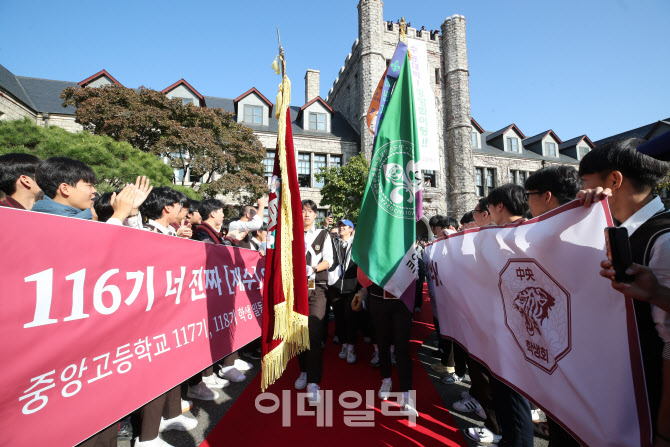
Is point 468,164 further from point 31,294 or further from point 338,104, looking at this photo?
point 31,294

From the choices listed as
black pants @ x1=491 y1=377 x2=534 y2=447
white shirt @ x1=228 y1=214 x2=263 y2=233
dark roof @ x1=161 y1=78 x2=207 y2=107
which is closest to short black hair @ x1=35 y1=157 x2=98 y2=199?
white shirt @ x1=228 y1=214 x2=263 y2=233

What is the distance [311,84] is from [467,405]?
26640 millimetres

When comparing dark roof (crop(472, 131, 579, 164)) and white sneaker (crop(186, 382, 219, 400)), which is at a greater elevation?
dark roof (crop(472, 131, 579, 164))

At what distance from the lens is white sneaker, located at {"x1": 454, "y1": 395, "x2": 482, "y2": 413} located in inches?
117

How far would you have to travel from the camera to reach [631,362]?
1.19 meters

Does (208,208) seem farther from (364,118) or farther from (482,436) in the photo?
(364,118)

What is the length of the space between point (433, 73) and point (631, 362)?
25.1 meters

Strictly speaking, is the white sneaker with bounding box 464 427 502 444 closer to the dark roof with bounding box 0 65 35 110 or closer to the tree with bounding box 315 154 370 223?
the tree with bounding box 315 154 370 223

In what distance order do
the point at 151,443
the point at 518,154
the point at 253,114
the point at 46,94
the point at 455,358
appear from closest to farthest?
the point at 151,443, the point at 455,358, the point at 46,94, the point at 253,114, the point at 518,154

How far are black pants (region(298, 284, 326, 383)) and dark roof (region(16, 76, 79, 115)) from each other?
64.8 feet

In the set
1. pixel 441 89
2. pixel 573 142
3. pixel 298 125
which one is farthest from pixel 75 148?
pixel 573 142

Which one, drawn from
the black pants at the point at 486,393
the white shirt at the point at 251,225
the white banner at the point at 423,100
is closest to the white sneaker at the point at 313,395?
the black pants at the point at 486,393

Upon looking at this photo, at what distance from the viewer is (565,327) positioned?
4.95 ft

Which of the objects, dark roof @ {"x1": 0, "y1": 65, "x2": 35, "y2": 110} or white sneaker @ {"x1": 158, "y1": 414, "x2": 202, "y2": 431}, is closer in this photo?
white sneaker @ {"x1": 158, "y1": 414, "x2": 202, "y2": 431}
